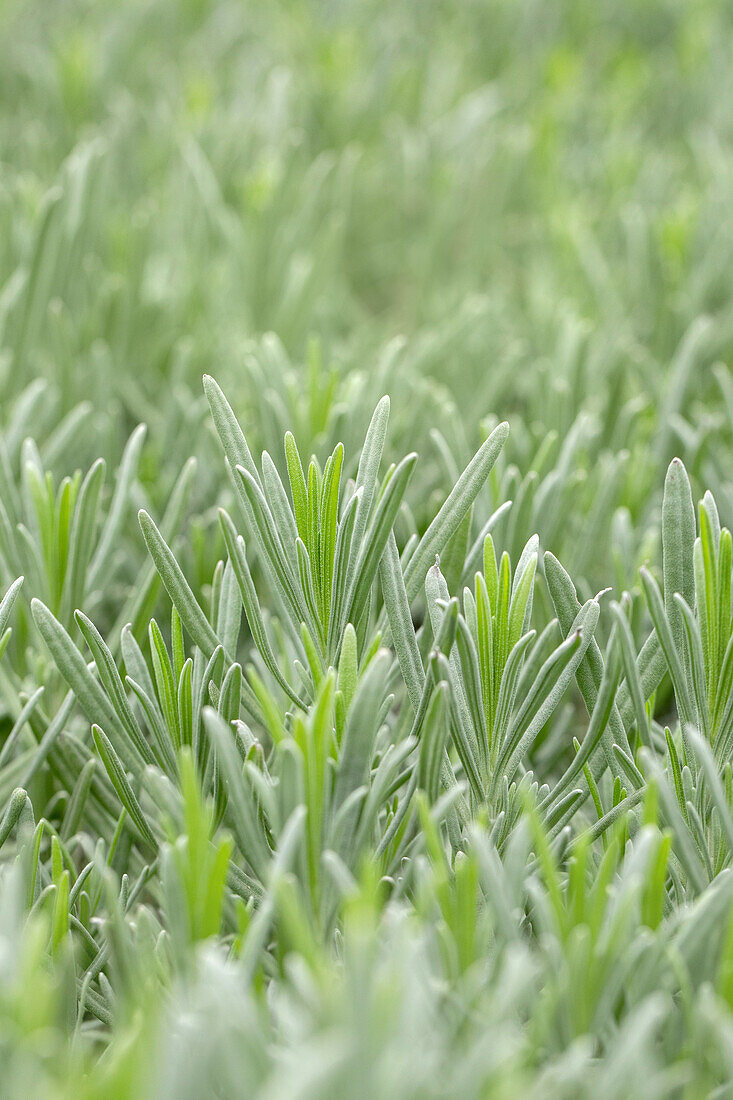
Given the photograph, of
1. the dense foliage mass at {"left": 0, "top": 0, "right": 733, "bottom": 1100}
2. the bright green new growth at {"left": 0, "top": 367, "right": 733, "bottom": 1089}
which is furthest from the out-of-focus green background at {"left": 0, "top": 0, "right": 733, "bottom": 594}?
the bright green new growth at {"left": 0, "top": 367, "right": 733, "bottom": 1089}

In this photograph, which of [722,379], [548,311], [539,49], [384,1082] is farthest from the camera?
[539,49]

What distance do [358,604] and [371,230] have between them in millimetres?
855

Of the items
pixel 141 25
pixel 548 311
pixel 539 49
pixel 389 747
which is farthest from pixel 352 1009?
pixel 539 49

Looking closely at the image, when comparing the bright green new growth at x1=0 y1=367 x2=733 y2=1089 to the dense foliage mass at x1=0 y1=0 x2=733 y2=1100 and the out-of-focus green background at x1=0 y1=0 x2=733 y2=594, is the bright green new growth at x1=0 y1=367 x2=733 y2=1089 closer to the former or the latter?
the dense foliage mass at x1=0 y1=0 x2=733 y2=1100

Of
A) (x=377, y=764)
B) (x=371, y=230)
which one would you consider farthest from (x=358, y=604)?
(x=371, y=230)

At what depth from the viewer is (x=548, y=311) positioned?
995 millimetres

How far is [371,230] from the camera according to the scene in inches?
48.9

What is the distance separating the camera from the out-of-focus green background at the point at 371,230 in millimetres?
779

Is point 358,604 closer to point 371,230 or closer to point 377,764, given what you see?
point 377,764

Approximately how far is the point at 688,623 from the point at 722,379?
0.41 meters

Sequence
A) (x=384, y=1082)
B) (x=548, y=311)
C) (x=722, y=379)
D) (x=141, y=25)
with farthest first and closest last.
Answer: (x=141, y=25) < (x=548, y=311) < (x=722, y=379) < (x=384, y=1082)

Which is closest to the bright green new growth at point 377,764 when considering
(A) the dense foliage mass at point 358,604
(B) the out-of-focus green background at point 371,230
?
(A) the dense foliage mass at point 358,604

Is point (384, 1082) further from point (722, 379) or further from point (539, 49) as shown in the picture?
point (539, 49)

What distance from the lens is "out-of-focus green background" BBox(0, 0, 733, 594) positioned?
779mm
